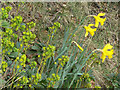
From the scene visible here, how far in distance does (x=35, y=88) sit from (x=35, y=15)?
4.22 ft

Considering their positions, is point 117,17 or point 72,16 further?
point 117,17

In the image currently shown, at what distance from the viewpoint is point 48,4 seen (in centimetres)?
266

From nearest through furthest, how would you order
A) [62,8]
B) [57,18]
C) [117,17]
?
[57,18], [62,8], [117,17]

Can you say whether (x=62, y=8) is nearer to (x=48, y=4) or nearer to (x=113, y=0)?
(x=48, y=4)

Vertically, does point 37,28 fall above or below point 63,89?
above

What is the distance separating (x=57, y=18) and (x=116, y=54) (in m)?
1.57

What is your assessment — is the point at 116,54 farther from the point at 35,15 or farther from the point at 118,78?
the point at 35,15

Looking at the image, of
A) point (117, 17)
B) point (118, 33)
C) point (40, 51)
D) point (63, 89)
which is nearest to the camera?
point (63, 89)

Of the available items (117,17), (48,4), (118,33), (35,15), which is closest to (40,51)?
(35,15)

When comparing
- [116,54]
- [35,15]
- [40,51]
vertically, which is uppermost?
[35,15]

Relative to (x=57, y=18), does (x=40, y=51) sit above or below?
below

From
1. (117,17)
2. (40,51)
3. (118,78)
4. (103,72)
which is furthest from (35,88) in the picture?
(117,17)

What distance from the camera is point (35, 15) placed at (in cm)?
240

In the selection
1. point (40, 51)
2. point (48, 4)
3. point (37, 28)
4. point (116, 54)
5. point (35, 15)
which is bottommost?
point (116, 54)
